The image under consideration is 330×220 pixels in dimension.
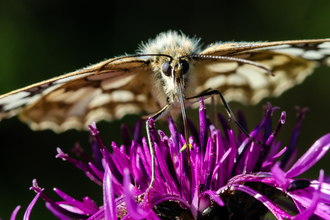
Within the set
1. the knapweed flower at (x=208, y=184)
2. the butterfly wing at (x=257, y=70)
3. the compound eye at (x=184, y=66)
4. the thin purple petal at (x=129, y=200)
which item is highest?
the compound eye at (x=184, y=66)

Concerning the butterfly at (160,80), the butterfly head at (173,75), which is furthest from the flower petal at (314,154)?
the butterfly head at (173,75)

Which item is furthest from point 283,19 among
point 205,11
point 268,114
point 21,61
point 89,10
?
point 21,61

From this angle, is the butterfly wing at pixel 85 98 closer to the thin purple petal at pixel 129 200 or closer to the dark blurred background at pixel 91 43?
the thin purple petal at pixel 129 200

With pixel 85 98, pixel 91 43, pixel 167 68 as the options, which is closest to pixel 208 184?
pixel 167 68

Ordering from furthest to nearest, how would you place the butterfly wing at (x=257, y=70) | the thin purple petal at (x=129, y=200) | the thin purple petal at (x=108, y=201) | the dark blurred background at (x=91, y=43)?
the dark blurred background at (x=91, y=43), the butterfly wing at (x=257, y=70), the thin purple petal at (x=108, y=201), the thin purple petal at (x=129, y=200)

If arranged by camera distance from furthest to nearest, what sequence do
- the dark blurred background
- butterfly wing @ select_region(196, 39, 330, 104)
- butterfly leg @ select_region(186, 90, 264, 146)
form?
the dark blurred background → butterfly wing @ select_region(196, 39, 330, 104) → butterfly leg @ select_region(186, 90, 264, 146)

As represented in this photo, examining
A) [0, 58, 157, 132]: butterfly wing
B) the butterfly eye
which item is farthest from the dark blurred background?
the butterfly eye

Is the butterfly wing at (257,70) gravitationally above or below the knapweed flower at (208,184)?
above

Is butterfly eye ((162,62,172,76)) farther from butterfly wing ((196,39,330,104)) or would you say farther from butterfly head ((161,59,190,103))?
butterfly wing ((196,39,330,104))

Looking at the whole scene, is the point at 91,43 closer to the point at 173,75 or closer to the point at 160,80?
the point at 160,80
